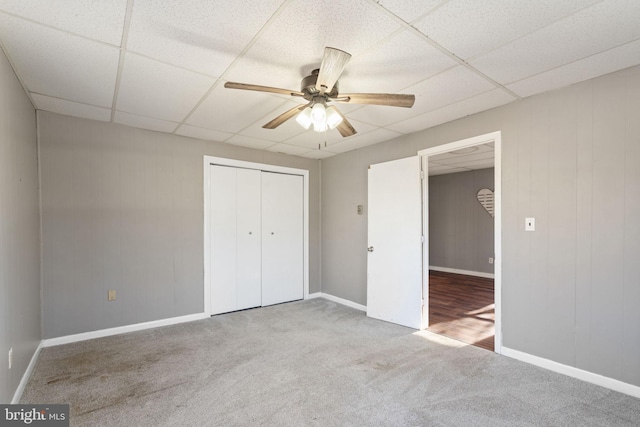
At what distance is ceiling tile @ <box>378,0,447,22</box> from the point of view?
1.54m

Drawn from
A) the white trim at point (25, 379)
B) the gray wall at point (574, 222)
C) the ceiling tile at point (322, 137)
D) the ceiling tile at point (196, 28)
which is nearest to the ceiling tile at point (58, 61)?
the ceiling tile at point (196, 28)

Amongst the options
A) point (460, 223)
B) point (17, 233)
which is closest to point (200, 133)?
point (17, 233)

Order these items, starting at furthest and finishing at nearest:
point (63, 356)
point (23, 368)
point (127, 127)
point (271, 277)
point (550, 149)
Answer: point (271, 277) < point (127, 127) < point (63, 356) < point (550, 149) < point (23, 368)

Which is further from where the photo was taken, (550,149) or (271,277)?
(271,277)

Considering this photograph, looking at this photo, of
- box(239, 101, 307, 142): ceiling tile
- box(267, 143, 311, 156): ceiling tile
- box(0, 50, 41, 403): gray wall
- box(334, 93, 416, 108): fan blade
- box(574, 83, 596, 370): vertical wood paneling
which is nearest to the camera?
box(0, 50, 41, 403): gray wall

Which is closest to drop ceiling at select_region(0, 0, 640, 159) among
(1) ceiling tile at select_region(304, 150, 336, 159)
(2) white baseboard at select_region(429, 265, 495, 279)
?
(1) ceiling tile at select_region(304, 150, 336, 159)

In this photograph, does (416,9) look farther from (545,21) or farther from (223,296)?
(223,296)

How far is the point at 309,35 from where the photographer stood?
1.80 metres

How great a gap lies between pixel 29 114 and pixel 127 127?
0.86 metres

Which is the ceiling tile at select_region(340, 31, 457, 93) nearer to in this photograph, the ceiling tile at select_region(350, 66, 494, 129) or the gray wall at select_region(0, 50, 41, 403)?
the ceiling tile at select_region(350, 66, 494, 129)

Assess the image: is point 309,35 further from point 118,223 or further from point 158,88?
point 118,223

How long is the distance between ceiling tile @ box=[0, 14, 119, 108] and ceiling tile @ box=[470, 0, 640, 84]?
2.57 m

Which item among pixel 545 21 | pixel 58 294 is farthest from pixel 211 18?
pixel 58 294

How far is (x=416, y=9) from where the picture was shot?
159 centimetres
